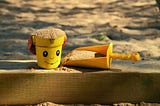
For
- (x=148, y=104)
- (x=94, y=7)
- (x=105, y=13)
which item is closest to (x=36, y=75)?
(x=148, y=104)

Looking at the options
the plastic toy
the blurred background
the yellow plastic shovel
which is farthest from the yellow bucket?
the blurred background

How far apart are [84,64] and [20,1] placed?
163 inches

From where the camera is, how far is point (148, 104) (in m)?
2.48

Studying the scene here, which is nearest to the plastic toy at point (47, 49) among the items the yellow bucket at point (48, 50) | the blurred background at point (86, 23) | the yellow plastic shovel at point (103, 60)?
the yellow bucket at point (48, 50)

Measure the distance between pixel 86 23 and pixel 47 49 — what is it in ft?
9.25

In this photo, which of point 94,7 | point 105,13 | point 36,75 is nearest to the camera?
point 36,75

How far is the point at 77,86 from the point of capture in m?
2.43

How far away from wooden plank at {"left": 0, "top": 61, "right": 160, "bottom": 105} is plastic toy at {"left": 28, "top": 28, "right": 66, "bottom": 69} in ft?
0.20

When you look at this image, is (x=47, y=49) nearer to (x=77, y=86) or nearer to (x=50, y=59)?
(x=50, y=59)

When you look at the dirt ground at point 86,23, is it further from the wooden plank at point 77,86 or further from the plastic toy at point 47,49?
the plastic toy at point 47,49

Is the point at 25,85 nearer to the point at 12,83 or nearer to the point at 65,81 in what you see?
the point at 12,83

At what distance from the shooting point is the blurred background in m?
4.19

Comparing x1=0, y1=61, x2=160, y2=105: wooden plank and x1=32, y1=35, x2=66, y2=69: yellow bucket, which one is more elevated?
x1=32, y1=35, x2=66, y2=69: yellow bucket

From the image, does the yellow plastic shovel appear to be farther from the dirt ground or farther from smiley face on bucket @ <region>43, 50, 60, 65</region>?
the dirt ground
